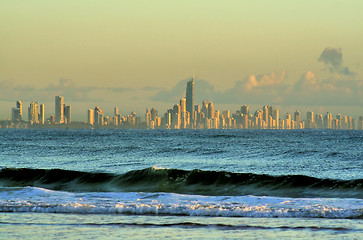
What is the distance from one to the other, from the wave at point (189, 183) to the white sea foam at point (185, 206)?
4570mm

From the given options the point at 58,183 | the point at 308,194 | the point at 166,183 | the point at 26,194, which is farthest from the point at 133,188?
the point at 308,194

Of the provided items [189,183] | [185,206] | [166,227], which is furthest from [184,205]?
[189,183]

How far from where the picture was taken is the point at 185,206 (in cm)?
1931

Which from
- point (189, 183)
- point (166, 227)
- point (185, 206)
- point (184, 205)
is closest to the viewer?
point (166, 227)

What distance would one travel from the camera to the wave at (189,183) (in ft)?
86.2

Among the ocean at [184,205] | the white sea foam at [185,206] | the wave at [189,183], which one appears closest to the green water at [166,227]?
the ocean at [184,205]

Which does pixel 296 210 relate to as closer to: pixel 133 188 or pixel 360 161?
pixel 133 188

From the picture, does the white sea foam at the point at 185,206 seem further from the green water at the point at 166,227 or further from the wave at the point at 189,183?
the wave at the point at 189,183

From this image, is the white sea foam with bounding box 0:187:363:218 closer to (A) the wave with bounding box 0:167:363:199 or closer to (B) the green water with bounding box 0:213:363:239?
(B) the green water with bounding box 0:213:363:239

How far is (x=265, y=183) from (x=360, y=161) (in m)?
15.2

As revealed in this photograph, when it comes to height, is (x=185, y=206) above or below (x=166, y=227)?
above

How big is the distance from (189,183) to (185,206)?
1031cm

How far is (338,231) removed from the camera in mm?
14992

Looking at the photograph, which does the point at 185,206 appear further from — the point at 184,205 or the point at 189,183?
the point at 189,183
